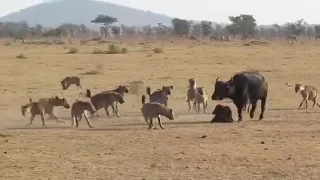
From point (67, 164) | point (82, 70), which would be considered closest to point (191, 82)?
point (67, 164)

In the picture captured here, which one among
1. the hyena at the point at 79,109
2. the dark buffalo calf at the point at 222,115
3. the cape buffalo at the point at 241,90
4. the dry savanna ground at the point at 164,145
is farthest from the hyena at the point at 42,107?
the cape buffalo at the point at 241,90

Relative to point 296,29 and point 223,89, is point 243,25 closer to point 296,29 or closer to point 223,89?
point 296,29

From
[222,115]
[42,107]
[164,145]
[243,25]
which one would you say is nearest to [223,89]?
[222,115]

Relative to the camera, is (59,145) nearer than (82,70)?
Yes

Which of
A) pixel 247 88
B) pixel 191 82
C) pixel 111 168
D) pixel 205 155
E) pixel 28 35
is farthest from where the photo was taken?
pixel 28 35

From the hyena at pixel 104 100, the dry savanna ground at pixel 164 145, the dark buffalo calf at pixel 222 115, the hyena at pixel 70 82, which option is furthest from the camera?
the hyena at pixel 70 82

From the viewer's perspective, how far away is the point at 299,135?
16.8 metres

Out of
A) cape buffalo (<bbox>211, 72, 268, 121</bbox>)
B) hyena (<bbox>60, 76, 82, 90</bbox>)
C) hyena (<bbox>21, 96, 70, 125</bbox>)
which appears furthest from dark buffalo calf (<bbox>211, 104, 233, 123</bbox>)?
hyena (<bbox>60, 76, 82, 90</bbox>)

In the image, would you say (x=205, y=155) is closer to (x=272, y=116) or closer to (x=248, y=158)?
(x=248, y=158)

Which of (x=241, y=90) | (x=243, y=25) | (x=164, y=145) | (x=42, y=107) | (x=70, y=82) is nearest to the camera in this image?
(x=164, y=145)

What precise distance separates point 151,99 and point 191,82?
2435 millimetres

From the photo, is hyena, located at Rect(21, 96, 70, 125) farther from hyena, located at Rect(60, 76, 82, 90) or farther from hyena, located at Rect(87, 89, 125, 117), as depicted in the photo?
hyena, located at Rect(60, 76, 82, 90)

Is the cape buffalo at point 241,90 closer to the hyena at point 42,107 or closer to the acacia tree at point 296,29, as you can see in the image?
the hyena at point 42,107

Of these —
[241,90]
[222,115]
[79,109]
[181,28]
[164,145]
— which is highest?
[181,28]
